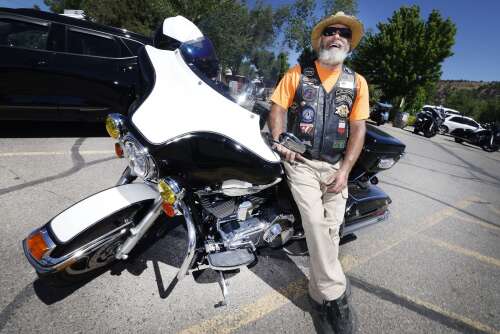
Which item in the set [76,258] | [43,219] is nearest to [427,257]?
[76,258]

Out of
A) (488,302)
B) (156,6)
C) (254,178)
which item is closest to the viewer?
(254,178)

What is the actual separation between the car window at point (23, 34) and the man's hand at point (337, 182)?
4341 millimetres

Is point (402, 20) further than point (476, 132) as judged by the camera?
Yes

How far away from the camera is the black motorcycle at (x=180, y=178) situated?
5.33 feet

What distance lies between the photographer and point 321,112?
2.26m

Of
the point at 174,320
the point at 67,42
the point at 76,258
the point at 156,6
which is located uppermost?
the point at 156,6

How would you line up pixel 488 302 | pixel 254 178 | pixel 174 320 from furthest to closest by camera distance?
pixel 488 302
pixel 174 320
pixel 254 178

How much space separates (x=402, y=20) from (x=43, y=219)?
35.0 m

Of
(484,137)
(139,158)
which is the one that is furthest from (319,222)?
(484,137)

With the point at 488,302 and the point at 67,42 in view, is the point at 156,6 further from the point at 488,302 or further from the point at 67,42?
the point at 488,302

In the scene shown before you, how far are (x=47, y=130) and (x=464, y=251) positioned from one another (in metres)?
6.17

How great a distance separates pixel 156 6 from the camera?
81.8 feet

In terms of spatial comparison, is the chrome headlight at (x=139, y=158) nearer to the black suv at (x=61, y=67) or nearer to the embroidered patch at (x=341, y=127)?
the embroidered patch at (x=341, y=127)

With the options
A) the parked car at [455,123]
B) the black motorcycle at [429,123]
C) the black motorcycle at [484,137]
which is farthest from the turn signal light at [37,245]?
the parked car at [455,123]
